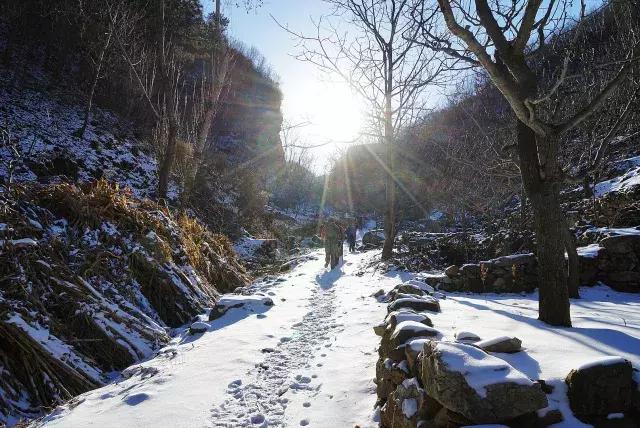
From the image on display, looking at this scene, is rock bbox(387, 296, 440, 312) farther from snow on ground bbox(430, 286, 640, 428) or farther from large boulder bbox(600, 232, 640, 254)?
large boulder bbox(600, 232, 640, 254)

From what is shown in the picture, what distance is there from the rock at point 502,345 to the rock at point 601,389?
0.56 m

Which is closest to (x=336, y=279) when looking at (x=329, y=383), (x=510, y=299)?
(x=510, y=299)

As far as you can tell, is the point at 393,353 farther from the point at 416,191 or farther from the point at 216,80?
the point at 416,191

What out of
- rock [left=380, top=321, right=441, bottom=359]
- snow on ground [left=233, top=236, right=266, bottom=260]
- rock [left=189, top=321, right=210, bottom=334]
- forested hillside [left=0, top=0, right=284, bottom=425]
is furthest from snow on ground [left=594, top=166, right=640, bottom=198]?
snow on ground [left=233, top=236, right=266, bottom=260]

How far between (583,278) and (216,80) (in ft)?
39.8

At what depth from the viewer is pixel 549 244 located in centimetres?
382

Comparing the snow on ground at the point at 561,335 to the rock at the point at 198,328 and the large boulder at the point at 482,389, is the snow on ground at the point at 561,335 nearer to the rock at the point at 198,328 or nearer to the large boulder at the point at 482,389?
the large boulder at the point at 482,389

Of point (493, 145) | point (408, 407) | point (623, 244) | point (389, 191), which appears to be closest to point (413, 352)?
point (408, 407)

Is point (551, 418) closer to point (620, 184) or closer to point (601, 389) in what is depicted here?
point (601, 389)

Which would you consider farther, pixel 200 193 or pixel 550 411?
pixel 200 193

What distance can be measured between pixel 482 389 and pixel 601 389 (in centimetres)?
67

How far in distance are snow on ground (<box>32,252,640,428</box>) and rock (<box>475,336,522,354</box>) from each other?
63mm

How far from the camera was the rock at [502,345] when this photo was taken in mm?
2689

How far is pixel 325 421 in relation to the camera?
2.99 metres
